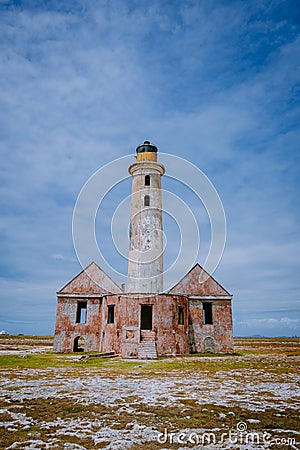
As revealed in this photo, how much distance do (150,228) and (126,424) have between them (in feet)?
70.3

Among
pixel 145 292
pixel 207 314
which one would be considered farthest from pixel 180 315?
pixel 207 314

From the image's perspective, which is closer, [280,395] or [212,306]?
[280,395]

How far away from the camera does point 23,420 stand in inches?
261

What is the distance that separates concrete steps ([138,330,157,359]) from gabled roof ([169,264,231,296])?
20.8 feet

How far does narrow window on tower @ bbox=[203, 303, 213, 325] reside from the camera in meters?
28.8

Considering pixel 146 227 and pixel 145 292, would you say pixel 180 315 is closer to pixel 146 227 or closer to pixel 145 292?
pixel 145 292

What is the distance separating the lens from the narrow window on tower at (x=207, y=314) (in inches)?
1133

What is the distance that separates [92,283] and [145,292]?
17.0 feet

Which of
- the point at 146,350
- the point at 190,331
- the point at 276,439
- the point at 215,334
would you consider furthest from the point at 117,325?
the point at 276,439

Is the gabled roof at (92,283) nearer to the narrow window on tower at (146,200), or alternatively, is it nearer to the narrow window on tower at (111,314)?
the narrow window on tower at (111,314)

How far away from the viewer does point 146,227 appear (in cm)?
2761

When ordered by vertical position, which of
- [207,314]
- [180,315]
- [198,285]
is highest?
[198,285]

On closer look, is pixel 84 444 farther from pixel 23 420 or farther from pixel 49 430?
pixel 23 420

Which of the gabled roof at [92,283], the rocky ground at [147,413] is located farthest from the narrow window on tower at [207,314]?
the rocky ground at [147,413]
